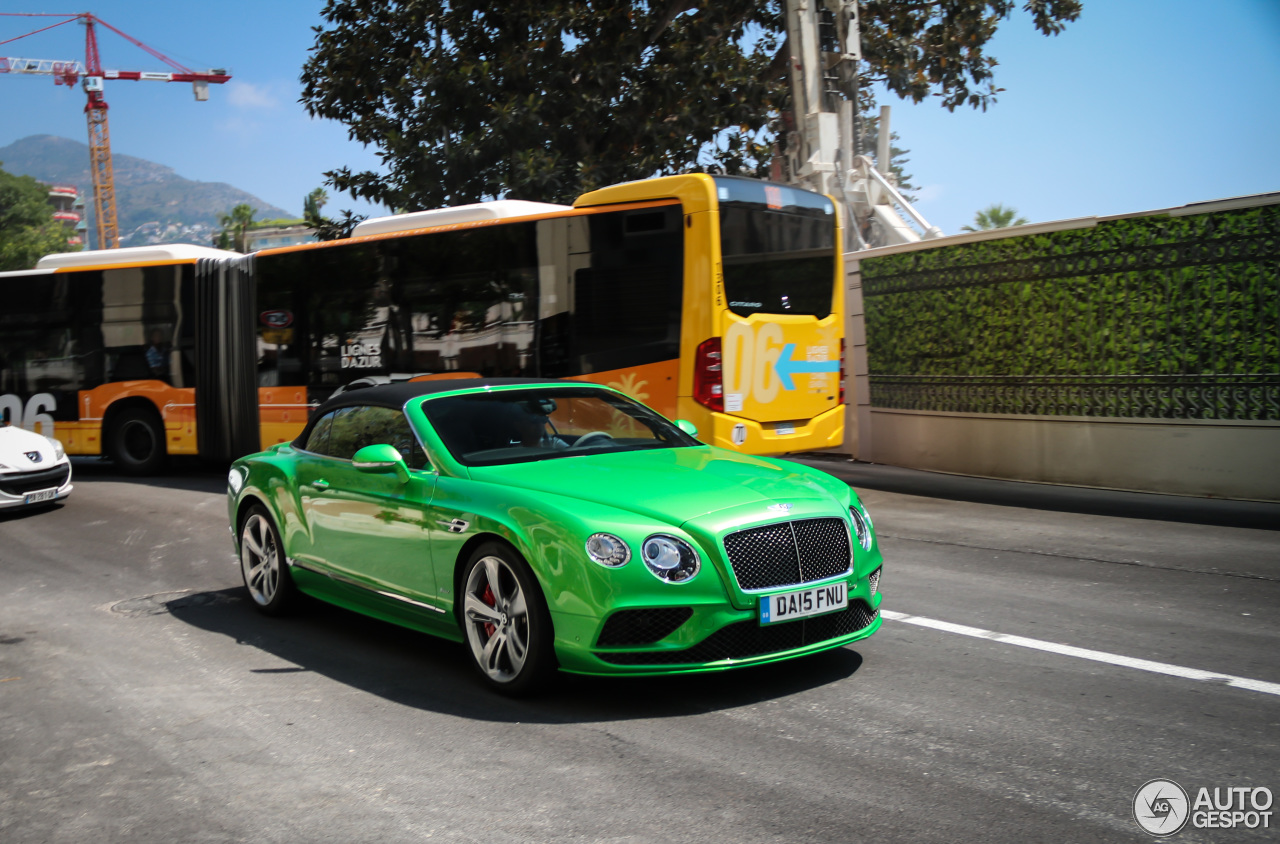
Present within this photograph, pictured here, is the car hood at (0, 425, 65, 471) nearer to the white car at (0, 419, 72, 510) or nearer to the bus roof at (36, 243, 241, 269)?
the white car at (0, 419, 72, 510)

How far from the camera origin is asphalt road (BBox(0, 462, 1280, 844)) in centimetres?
366

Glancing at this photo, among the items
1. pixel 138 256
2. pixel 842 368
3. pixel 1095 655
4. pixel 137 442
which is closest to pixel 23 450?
pixel 137 442

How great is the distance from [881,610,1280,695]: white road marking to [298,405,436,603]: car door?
2.65m

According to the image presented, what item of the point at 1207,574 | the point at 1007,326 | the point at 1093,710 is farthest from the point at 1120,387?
the point at 1093,710

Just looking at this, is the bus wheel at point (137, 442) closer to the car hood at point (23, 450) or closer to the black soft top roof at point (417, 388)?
the car hood at point (23, 450)

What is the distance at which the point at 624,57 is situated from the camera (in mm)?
21969

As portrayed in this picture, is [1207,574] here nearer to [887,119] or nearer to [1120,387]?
[1120,387]

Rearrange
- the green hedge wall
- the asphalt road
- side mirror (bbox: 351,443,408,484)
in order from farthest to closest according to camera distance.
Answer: the green hedge wall < side mirror (bbox: 351,443,408,484) < the asphalt road

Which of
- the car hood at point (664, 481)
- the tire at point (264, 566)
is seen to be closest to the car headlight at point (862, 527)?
the car hood at point (664, 481)

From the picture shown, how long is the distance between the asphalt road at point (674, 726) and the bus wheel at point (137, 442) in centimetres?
873

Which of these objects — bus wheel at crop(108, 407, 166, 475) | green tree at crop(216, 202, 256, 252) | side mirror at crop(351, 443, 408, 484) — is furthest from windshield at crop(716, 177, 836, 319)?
Result: green tree at crop(216, 202, 256, 252)

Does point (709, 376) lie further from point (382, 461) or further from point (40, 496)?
point (40, 496)

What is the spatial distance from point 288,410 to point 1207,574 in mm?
11254

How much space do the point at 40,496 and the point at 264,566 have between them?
22.6 ft
